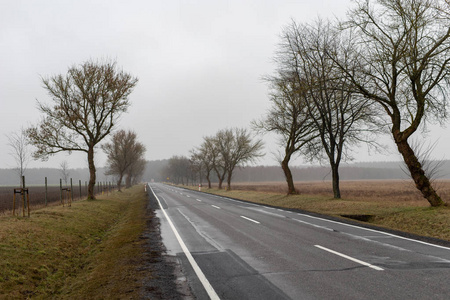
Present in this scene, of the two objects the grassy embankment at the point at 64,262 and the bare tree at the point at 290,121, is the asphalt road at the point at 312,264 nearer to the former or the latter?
the grassy embankment at the point at 64,262

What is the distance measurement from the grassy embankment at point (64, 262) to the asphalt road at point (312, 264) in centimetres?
122

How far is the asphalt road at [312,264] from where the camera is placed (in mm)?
4895

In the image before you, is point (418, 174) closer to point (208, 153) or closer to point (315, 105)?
point (315, 105)

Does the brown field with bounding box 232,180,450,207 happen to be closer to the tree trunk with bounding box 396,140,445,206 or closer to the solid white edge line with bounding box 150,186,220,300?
the tree trunk with bounding box 396,140,445,206

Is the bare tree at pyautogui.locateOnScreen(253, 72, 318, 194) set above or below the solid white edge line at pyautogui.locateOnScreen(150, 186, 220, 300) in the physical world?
above

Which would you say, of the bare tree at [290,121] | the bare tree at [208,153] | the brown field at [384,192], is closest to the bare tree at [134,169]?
the bare tree at [208,153]

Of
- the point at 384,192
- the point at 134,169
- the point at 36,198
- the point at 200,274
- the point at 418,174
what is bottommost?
the point at 384,192

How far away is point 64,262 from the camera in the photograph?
7.63 m

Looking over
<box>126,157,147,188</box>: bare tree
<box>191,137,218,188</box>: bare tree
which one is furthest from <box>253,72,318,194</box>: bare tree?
<box>126,157,147,188</box>: bare tree

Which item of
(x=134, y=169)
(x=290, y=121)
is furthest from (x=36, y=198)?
(x=134, y=169)

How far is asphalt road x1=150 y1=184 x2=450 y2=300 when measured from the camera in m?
4.89

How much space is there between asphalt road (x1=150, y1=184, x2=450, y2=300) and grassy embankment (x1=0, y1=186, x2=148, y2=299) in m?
1.22

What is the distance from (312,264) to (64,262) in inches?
237

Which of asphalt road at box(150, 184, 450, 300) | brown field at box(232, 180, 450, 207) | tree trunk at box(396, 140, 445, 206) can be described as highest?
tree trunk at box(396, 140, 445, 206)
